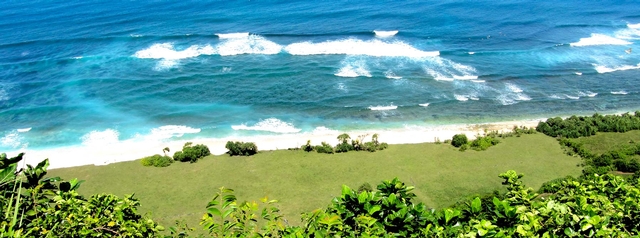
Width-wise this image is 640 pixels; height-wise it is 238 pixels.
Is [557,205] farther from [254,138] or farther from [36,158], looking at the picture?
[36,158]

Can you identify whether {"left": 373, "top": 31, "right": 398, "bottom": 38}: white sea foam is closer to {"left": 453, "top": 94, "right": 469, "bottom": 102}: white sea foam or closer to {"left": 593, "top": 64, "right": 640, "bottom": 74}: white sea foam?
{"left": 453, "top": 94, "right": 469, "bottom": 102}: white sea foam

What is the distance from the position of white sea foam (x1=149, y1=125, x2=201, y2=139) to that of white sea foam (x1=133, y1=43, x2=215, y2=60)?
1559 cm

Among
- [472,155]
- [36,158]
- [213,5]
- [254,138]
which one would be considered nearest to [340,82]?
[254,138]

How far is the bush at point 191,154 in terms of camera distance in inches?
1266

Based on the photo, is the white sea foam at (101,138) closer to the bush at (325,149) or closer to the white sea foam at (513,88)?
the bush at (325,149)

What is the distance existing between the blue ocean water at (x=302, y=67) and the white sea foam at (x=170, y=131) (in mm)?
113

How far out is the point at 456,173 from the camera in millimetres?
29766

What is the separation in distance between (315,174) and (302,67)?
2152 centimetres

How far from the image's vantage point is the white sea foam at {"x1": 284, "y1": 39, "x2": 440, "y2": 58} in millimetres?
51688

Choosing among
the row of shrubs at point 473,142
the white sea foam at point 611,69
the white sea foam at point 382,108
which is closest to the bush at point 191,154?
the white sea foam at point 382,108

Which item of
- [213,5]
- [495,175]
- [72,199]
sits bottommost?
[495,175]

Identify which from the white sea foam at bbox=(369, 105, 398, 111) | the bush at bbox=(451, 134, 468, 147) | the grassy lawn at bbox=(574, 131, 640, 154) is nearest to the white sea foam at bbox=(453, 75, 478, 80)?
the white sea foam at bbox=(369, 105, 398, 111)

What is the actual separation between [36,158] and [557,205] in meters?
37.3

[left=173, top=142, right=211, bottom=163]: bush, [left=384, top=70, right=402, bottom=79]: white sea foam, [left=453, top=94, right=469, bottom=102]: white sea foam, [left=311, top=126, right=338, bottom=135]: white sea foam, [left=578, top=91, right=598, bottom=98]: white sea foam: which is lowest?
[left=173, top=142, right=211, bottom=163]: bush
